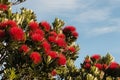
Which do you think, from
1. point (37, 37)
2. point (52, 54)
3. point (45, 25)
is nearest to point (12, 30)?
point (37, 37)

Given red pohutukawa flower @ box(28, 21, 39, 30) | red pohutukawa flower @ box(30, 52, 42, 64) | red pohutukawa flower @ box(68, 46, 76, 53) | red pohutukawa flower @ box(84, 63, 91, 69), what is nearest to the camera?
red pohutukawa flower @ box(30, 52, 42, 64)

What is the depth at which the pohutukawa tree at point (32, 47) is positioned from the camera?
10953 mm

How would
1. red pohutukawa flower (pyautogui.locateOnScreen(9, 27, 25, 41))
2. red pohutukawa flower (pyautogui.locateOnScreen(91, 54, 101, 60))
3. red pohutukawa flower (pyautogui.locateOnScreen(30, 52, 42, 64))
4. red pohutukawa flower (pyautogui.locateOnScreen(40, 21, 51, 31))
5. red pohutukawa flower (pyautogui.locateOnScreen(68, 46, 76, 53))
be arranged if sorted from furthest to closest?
red pohutukawa flower (pyautogui.locateOnScreen(91, 54, 101, 60))
red pohutukawa flower (pyautogui.locateOnScreen(68, 46, 76, 53))
red pohutukawa flower (pyautogui.locateOnScreen(40, 21, 51, 31))
red pohutukawa flower (pyautogui.locateOnScreen(30, 52, 42, 64))
red pohutukawa flower (pyautogui.locateOnScreen(9, 27, 25, 41))

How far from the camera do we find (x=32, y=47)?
11.3 meters

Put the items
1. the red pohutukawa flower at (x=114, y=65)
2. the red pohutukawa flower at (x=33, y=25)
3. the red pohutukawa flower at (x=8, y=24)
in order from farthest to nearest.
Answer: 1. the red pohutukawa flower at (x=114, y=65)
2. the red pohutukawa flower at (x=33, y=25)
3. the red pohutukawa flower at (x=8, y=24)

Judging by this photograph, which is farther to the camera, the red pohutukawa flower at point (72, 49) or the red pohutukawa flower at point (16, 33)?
the red pohutukawa flower at point (72, 49)

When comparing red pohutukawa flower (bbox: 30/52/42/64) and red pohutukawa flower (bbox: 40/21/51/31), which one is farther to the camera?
red pohutukawa flower (bbox: 40/21/51/31)

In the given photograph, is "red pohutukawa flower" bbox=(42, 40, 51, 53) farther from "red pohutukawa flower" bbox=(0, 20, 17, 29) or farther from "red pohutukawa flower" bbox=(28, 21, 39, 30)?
"red pohutukawa flower" bbox=(0, 20, 17, 29)

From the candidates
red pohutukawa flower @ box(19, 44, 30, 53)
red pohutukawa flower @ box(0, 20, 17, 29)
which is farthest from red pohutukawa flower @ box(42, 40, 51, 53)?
red pohutukawa flower @ box(0, 20, 17, 29)

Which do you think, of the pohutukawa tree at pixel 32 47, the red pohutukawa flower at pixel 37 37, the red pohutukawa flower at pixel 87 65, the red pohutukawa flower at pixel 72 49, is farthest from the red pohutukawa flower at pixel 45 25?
the red pohutukawa flower at pixel 87 65

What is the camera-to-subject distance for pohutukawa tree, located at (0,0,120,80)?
10953mm

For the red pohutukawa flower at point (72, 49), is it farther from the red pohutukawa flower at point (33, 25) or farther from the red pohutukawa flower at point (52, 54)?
the red pohutukawa flower at point (52, 54)

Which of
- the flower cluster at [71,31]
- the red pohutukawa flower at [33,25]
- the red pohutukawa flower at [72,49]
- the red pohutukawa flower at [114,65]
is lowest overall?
the red pohutukawa flower at [114,65]

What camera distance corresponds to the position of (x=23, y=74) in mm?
11594
